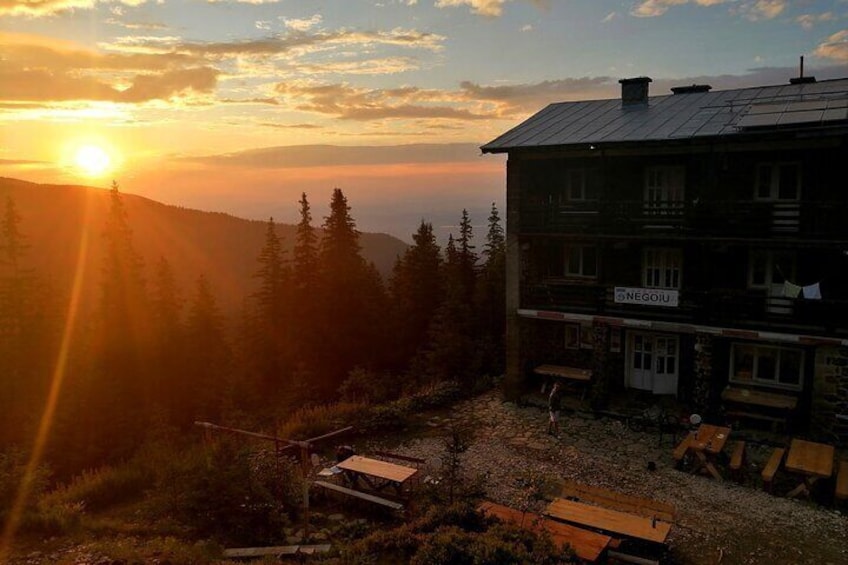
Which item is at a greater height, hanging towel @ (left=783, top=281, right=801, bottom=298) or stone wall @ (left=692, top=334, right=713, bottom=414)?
hanging towel @ (left=783, top=281, right=801, bottom=298)

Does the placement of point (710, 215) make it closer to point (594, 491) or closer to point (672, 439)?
point (672, 439)

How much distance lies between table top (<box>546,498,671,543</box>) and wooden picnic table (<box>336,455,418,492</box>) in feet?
11.9

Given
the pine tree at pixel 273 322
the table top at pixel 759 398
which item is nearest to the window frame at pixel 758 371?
the table top at pixel 759 398

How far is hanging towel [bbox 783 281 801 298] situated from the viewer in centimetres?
1830

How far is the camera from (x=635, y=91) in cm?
2472

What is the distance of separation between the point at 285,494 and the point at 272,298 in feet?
119

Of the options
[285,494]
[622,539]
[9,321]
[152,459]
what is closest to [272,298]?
[9,321]

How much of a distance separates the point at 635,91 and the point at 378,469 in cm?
1919

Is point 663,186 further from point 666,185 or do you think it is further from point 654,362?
point 654,362

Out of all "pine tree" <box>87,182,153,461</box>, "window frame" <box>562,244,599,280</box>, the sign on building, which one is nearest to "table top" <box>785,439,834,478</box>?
the sign on building

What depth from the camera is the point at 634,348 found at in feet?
73.4

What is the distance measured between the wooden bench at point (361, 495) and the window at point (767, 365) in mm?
13268

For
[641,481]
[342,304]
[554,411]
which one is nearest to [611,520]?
[641,481]

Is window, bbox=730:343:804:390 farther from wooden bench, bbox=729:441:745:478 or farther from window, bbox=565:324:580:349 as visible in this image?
window, bbox=565:324:580:349
